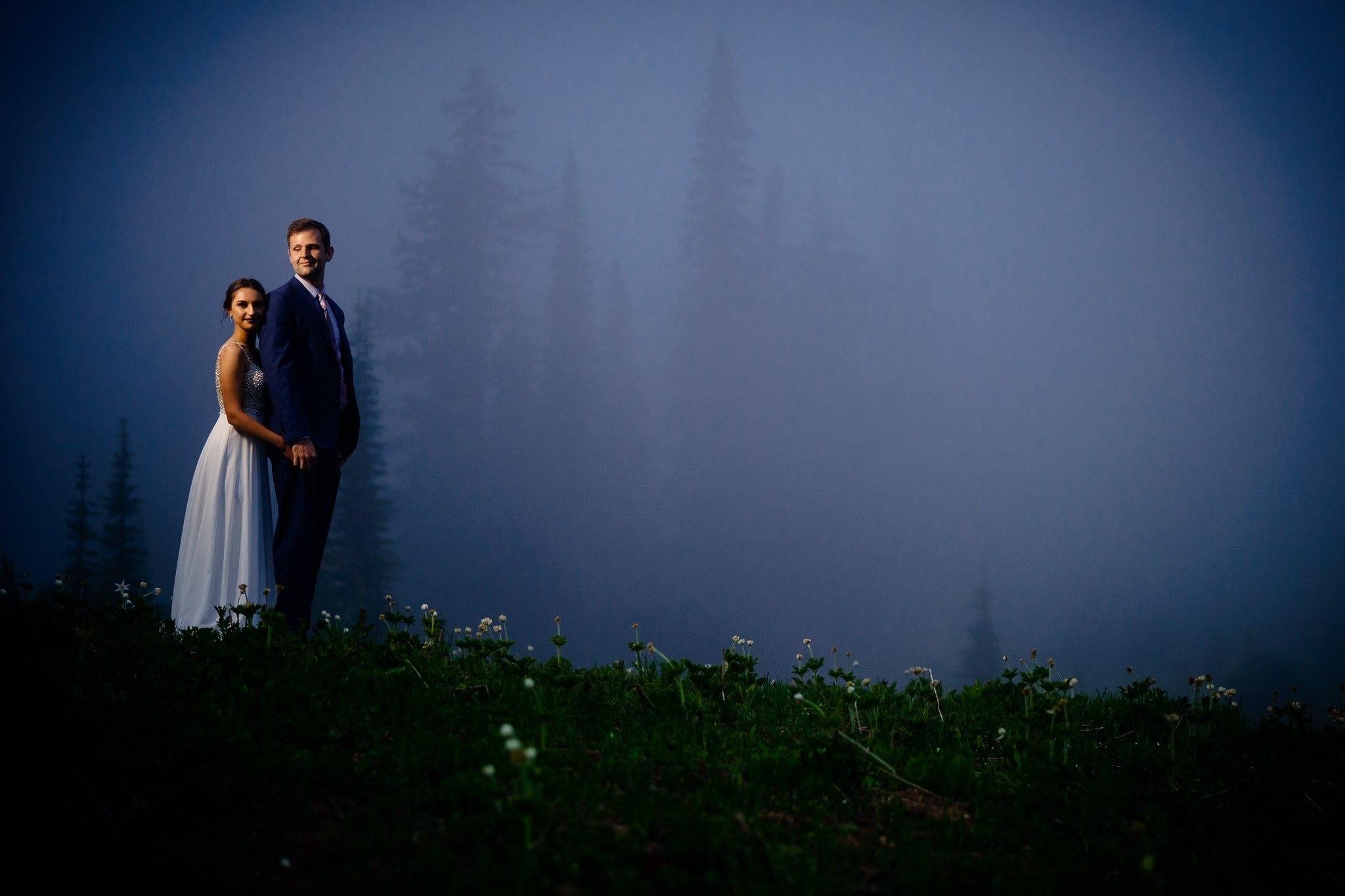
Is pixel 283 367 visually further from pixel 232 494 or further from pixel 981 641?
pixel 981 641

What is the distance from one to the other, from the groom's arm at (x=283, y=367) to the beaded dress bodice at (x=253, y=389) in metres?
0.16

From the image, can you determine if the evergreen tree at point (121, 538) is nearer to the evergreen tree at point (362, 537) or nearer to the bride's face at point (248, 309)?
the evergreen tree at point (362, 537)

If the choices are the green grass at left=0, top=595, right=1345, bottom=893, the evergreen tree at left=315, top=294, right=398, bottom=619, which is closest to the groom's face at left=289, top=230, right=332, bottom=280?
the green grass at left=0, top=595, right=1345, bottom=893

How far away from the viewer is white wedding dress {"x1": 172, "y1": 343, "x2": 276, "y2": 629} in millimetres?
6699

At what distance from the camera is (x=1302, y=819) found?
4.93 metres

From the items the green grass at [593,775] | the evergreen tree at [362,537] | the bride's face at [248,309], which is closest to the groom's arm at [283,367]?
the bride's face at [248,309]

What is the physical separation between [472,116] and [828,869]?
55416 mm

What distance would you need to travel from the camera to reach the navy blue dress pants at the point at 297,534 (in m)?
6.69

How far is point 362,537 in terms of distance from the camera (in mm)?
31656

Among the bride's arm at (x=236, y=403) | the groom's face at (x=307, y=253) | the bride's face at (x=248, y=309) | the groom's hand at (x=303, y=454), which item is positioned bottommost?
the groom's hand at (x=303, y=454)

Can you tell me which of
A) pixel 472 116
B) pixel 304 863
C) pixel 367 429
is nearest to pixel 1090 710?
pixel 304 863

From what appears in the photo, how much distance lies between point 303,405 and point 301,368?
35cm

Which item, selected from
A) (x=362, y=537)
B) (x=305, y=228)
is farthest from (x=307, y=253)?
(x=362, y=537)

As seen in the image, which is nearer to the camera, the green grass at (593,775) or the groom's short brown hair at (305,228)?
the green grass at (593,775)
